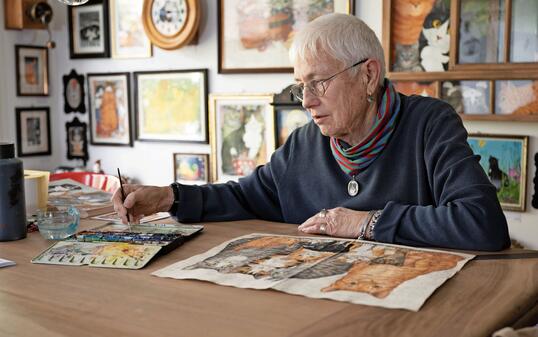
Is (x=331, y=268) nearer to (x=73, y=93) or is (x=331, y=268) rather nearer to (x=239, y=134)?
(x=239, y=134)

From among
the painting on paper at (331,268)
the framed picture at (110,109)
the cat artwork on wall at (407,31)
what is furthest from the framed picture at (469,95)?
the framed picture at (110,109)

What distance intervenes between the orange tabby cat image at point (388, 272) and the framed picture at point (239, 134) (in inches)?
94.0

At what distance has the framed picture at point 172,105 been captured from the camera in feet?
13.3

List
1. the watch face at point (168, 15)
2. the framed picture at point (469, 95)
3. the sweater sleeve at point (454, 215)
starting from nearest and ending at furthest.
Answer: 1. the sweater sleeve at point (454, 215)
2. the framed picture at point (469, 95)
3. the watch face at point (168, 15)

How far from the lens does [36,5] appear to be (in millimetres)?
4492

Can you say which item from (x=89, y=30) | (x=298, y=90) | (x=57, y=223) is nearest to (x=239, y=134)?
(x=89, y=30)

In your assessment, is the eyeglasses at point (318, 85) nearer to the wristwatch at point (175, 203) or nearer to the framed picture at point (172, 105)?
the wristwatch at point (175, 203)

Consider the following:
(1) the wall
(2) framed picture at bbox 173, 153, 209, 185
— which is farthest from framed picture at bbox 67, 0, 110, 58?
(2) framed picture at bbox 173, 153, 209, 185

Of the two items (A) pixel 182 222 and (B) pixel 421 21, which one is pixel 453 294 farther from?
(B) pixel 421 21

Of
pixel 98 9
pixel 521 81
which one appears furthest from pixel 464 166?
pixel 98 9

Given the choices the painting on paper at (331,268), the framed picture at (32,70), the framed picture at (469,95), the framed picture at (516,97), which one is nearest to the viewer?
the painting on paper at (331,268)

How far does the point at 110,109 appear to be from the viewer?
15.0ft

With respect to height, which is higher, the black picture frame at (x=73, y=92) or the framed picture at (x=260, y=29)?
the framed picture at (x=260, y=29)

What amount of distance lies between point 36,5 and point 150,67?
0.97 metres
